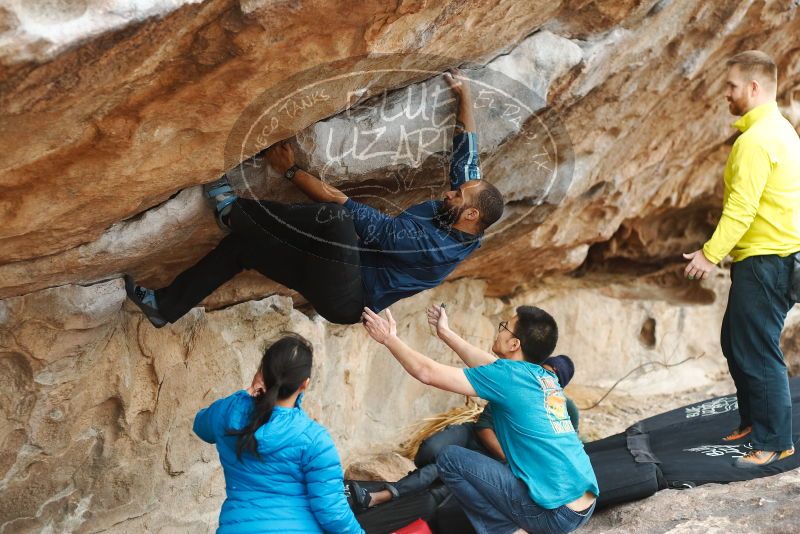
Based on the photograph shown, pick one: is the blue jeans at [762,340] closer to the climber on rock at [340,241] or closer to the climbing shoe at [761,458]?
the climbing shoe at [761,458]

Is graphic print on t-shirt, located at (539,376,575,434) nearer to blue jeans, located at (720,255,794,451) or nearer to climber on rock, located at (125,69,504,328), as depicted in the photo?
climber on rock, located at (125,69,504,328)

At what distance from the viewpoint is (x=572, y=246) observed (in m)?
5.57

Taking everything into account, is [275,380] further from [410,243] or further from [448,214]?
[448,214]

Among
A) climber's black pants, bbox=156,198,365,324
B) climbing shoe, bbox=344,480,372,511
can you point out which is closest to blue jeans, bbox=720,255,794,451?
climber's black pants, bbox=156,198,365,324

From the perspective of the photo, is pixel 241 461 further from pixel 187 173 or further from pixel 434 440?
pixel 434 440

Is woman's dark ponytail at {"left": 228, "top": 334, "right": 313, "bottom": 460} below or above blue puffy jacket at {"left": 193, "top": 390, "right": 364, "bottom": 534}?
above

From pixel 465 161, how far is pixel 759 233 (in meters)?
1.20

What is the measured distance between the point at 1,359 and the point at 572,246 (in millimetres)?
3365

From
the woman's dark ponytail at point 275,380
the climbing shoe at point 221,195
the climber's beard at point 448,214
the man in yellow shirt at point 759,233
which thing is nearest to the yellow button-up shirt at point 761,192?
the man in yellow shirt at point 759,233

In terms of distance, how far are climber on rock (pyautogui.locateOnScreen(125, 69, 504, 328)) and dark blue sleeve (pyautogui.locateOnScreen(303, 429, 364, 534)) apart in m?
0.81

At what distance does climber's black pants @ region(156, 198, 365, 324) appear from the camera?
10.6ft

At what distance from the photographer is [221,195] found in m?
3.25

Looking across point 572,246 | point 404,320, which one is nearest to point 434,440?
point 404,320

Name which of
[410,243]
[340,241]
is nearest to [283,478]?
[340,241]
